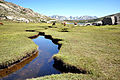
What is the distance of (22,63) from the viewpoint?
18.0 meters

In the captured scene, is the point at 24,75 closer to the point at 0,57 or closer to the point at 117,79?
the point at 0,57

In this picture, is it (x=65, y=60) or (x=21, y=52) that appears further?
(x=21, y=52)

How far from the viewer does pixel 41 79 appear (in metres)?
11.5

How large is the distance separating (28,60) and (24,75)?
17.9 ft

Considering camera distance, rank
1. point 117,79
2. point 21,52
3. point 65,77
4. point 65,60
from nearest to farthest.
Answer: point 117,79 → point 65,77 → point 65,60 → point 21,52

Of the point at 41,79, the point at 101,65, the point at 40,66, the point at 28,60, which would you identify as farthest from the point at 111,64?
the point at 28,60

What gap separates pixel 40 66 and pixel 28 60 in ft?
12.6

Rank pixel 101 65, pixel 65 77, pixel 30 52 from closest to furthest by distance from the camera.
Answer: 1. pixel 65 77
2. pixel 101 65
3. pixel 30 52

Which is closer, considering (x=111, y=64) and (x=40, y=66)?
(x=111, y=64)

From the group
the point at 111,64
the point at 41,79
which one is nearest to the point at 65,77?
the point at 41,79

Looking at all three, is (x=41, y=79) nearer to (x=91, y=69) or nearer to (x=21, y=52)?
(x=91, y=69)

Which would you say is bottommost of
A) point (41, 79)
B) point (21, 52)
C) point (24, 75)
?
point (24, 75)

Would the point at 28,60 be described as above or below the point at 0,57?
below

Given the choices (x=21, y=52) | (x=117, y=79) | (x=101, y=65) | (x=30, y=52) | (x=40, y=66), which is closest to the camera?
(x=117, y=79)
